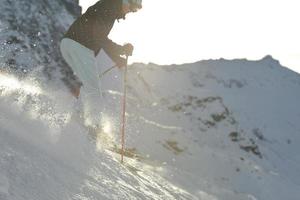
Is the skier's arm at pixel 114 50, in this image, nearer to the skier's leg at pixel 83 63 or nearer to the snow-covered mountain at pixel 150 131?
the skier's leg at pixel 83 63

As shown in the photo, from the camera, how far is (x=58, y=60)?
141 ft

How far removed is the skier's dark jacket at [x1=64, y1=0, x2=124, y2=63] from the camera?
899 cm

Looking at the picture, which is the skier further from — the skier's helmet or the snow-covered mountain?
the snow-covered mountain

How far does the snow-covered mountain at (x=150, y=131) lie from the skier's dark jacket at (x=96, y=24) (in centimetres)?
151

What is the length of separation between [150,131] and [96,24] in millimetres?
25014

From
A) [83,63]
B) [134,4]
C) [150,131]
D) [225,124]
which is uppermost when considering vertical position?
[225,124]

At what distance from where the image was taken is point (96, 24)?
9.16 m

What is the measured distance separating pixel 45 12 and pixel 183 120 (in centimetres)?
3322

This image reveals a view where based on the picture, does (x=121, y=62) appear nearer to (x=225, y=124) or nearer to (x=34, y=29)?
(x=34, y=29)

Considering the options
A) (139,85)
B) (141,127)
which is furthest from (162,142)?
(139,85)

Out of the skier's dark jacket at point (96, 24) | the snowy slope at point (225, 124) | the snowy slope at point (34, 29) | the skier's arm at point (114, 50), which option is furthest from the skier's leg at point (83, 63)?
the snowy slope at point (34, 29)

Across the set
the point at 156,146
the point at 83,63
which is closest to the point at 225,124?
the point at 156,146

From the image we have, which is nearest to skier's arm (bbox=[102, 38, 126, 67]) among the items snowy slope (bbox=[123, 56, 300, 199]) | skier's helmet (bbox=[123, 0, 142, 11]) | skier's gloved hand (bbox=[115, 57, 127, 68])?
skier's gloved hand (bbox=[115, 57, 127, 68])

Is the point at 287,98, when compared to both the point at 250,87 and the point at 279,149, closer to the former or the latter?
the point at 250,87
